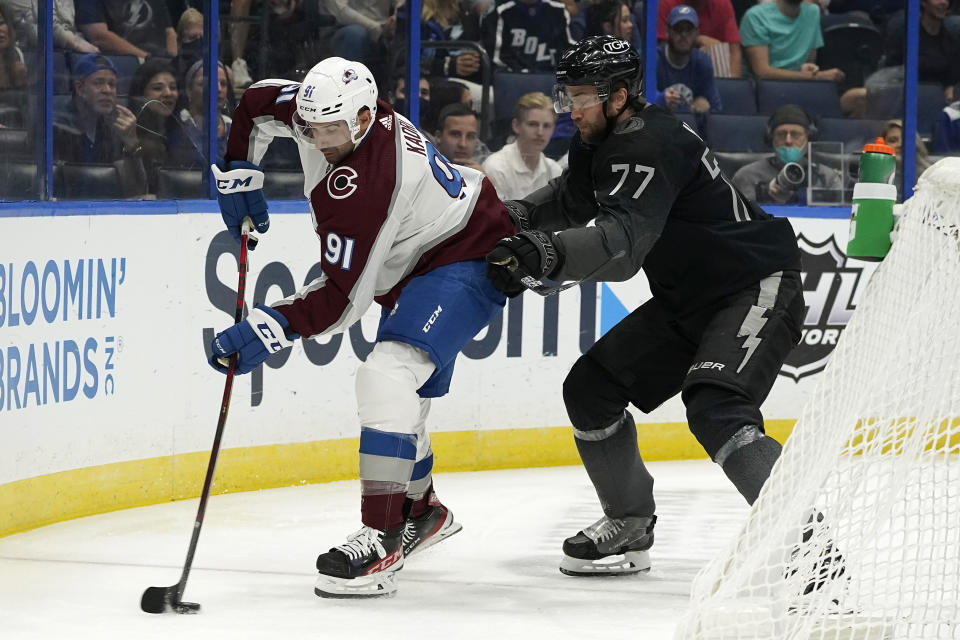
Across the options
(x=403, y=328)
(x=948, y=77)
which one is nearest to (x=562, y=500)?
(x=403, y=328)

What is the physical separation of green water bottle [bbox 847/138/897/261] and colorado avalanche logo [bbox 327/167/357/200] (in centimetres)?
107

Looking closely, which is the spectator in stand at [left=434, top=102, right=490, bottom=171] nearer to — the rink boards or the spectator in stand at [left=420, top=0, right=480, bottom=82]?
the spectator in stand at [left=420, top=0, right=480, bottom=82]

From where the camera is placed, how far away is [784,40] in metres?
6.03

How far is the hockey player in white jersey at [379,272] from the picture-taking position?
343 cm

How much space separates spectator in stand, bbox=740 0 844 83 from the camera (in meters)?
5.98

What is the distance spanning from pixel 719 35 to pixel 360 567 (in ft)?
10.3

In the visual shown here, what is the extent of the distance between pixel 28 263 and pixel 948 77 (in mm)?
3681

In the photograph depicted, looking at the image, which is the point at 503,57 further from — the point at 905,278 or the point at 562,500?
the point at 905,278

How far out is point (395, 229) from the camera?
347 cm

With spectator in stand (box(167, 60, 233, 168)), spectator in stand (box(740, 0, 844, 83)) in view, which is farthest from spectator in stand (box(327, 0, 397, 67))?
spectator in stand (box(740, 0, 844, 83))

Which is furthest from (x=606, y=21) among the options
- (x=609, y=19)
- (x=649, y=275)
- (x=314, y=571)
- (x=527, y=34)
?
(x=314, y=571)

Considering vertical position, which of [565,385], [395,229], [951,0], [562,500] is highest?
[951,0]

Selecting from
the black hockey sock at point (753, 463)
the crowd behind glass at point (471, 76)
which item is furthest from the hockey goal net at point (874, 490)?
the crowd behind glass at point (471, 76)

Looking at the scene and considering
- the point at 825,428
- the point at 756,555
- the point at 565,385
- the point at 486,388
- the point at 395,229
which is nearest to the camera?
the point at 756,555
